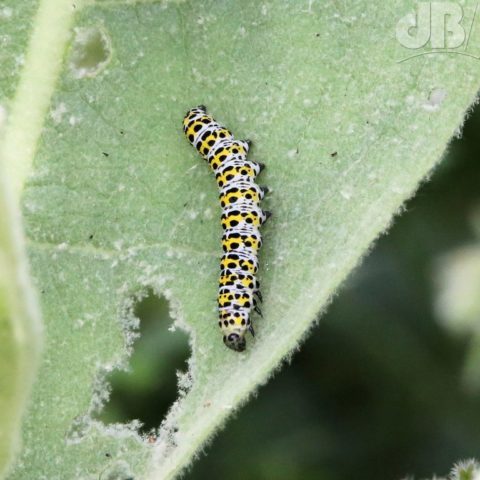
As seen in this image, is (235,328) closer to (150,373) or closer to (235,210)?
(235,210)

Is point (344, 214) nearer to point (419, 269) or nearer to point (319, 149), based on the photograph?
point (319, 149)

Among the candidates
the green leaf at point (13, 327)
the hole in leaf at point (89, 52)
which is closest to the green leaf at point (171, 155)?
the hole in leaf at point (89, 52)

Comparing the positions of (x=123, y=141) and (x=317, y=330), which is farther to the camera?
(x=317, y=330)

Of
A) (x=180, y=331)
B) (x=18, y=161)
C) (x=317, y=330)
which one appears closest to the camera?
(x=18, y=161)

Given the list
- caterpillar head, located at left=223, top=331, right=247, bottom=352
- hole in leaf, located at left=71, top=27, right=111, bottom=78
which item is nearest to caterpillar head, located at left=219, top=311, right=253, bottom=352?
caterpillar head, located at left=223, top=331, right=247, bottom=352

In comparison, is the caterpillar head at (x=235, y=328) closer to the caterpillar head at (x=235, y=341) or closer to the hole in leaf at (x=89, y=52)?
the caterpillar head at (x=235, y=341)

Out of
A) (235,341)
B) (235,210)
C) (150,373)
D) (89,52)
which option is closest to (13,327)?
(235,341)

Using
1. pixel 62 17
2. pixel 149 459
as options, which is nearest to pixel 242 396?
pixel 149 459

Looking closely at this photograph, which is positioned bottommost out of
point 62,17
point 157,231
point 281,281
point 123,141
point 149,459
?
point 149,459
